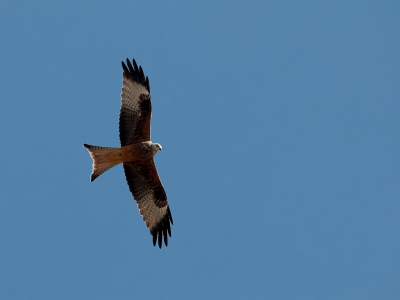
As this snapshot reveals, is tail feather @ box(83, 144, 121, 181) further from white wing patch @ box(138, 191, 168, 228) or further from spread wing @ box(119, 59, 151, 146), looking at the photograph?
white wing patch @ box(138, 191, 168, 228)

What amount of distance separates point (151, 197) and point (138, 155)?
3.78 feet

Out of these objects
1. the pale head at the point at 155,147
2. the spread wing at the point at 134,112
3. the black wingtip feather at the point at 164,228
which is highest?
the spread wing at the point at 134,112

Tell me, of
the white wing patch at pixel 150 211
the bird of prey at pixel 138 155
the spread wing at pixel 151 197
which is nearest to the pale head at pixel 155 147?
the bird of prey at pixel 138 155

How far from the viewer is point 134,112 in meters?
10.8

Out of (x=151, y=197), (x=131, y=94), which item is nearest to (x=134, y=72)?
(x=131, y=94)

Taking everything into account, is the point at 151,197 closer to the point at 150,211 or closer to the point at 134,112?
the point at 150,211

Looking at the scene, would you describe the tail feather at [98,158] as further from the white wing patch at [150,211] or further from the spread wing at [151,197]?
the white wing patch at [150,211]

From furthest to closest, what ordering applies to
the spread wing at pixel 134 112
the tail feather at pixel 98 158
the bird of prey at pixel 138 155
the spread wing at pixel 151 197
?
1. the spread wing at pixel 151 197
2. the spread wing at pixel 134 112
3. the bird of prey at pixel 138 155
4. the tail feather at pixel 98 158

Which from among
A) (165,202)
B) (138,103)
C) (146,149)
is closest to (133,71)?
(138,103)

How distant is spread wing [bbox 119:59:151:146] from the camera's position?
35.2 ft

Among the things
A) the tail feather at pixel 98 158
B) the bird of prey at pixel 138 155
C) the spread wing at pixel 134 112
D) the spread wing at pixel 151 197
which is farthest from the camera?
the spread wing at pixel 151 197

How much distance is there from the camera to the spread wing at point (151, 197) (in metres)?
11.1

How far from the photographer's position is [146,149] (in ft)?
34.9

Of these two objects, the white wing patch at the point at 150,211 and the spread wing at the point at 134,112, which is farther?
the white wing patch at the point at 150,211
